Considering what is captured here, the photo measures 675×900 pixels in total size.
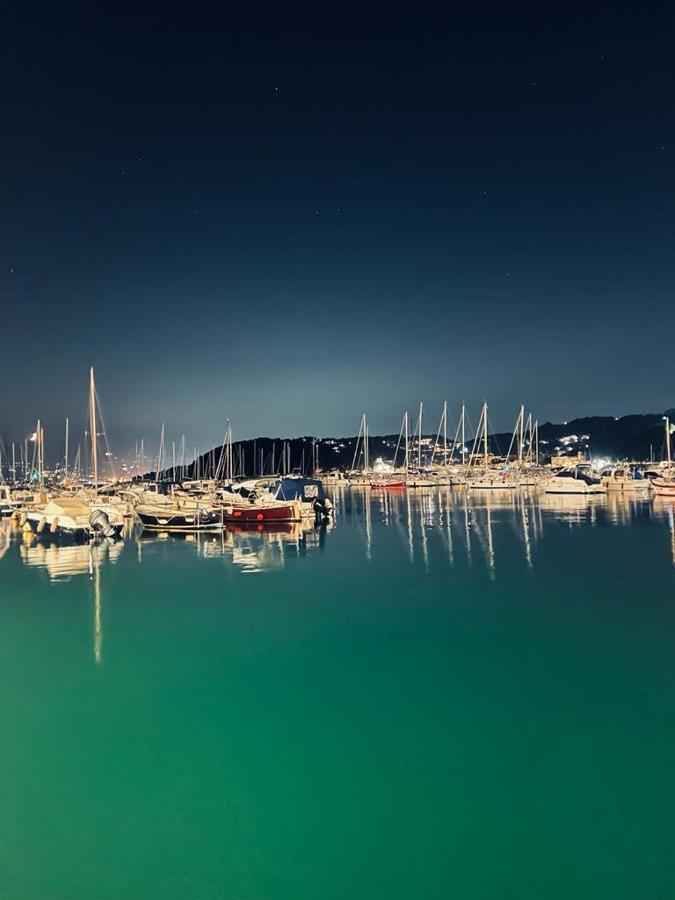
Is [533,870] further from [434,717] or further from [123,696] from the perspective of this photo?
[123,696]

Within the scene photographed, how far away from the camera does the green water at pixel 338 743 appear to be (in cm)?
559

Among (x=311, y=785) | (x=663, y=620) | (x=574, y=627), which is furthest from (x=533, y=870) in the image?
(x=663, y=620)

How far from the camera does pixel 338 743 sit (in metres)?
7.92

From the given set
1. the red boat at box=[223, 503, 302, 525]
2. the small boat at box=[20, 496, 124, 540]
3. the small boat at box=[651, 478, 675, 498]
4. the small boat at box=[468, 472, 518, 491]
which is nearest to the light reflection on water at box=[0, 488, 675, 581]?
the red boat at box=[223, 503, 302, 525]

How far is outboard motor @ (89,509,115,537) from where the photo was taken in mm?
29141

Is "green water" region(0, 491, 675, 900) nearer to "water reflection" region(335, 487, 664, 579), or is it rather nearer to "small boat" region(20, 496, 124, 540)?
"water reflection" region(335, 487, 664, 579)

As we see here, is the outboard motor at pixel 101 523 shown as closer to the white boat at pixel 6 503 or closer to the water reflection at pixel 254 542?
the water reflection at pixel 254 542

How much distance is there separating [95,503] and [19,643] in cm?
2152

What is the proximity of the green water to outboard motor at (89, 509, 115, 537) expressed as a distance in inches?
475

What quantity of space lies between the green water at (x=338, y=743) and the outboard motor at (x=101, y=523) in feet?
39.6

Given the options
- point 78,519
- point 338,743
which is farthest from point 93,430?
point 338,743

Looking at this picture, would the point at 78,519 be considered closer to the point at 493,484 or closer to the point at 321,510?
the point at 321,510

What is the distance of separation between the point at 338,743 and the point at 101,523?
24.2 m

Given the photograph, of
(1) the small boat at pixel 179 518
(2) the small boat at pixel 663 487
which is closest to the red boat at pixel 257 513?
(1) the small boat at pixel 179 518
